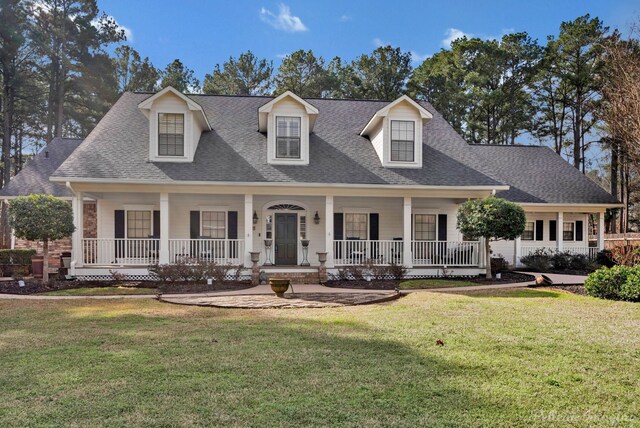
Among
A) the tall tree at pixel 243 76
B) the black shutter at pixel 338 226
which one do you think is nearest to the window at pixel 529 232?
the black shutter at pixel 338 226

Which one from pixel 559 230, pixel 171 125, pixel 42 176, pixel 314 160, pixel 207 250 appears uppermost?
pixel 171 125

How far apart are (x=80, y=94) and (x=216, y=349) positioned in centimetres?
3208

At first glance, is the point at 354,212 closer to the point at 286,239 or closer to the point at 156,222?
the point at 286,239

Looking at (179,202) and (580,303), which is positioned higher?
(179,202)

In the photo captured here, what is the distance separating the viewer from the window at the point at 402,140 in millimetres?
14969

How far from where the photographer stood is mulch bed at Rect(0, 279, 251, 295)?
448 inches

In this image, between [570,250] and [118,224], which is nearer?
[118,224]

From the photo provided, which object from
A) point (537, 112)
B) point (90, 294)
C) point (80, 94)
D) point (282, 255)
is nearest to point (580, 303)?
point (282, 255)

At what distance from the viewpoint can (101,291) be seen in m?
11.2

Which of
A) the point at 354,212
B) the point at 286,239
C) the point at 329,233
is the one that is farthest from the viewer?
the point at 354,212

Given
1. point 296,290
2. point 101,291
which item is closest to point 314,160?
point 296,290

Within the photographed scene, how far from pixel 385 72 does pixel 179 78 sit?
17.9 m

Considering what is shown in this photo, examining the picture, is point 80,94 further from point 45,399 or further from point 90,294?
point 45,399

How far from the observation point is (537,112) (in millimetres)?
33000
